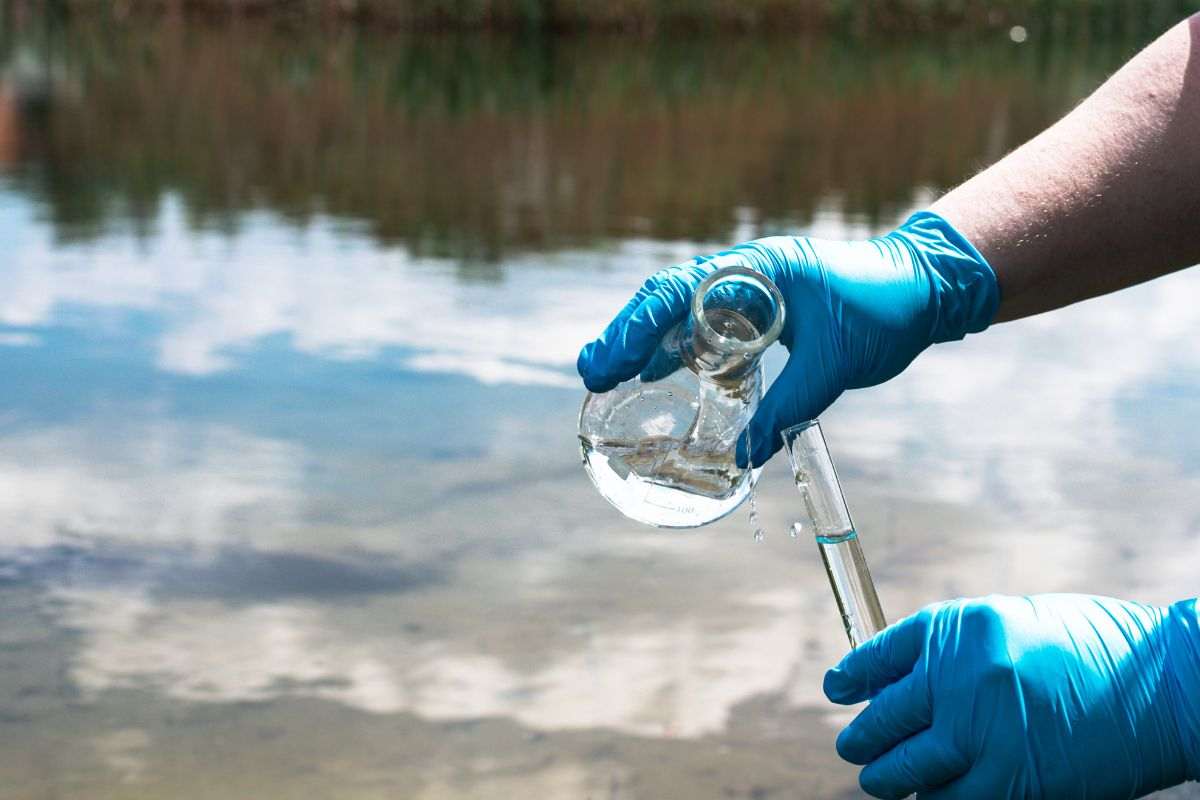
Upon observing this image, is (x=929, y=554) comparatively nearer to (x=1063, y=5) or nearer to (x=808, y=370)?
(x=808, y=370)

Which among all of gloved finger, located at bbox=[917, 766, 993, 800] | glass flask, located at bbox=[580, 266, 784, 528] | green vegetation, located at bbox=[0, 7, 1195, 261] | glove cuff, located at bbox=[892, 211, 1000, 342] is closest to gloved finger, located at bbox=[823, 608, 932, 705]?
gloved finger, located at bbox=[917, 766, 993, 800]

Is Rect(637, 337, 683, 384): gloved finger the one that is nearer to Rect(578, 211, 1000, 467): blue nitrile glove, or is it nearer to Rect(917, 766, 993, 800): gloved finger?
Rect(578, 211, 1000, 467): blue nitrile glove

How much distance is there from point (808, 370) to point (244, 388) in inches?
106

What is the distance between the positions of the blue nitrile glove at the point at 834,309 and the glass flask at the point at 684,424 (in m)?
0.03

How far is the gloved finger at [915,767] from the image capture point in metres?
1.66

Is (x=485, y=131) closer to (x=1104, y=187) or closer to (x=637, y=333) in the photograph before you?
(x=1104, y=187)

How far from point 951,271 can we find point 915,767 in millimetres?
714

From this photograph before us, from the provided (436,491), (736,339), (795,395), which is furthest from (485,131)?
(736,339)

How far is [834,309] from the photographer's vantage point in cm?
197

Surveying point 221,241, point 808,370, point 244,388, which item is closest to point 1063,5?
point 221,241

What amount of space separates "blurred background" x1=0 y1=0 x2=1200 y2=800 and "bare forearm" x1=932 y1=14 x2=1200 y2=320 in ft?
1.42

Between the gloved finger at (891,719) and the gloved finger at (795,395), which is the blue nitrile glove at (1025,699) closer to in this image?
the gloved finger at (891,719)

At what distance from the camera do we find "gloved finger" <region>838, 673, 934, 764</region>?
1671 millimetres

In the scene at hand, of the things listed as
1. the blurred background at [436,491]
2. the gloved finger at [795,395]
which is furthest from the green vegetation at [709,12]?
the gloved finger at [795,395]
